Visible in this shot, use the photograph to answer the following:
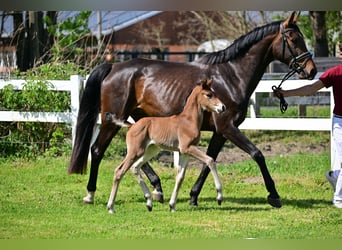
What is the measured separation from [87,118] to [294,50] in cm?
242

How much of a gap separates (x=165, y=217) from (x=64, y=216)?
1021mm

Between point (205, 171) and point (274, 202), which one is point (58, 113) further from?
point (274, 202)

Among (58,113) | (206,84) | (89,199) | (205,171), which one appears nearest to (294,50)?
(206,84)

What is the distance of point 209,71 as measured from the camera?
26.0ft

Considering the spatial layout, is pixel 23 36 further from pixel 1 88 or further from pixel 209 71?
pixel 209 71

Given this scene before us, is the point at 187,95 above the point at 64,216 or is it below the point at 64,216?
above

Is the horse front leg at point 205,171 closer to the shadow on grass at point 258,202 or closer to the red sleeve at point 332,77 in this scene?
the shadow on grass at point 258,202

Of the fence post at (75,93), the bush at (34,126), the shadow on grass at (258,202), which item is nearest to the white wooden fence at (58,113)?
the fence post at (75,93)

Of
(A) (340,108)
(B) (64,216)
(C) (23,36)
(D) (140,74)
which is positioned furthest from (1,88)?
(A) (340,108)

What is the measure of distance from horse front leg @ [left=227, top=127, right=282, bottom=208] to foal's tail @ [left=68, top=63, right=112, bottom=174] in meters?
1.64

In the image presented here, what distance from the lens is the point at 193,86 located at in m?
7.91

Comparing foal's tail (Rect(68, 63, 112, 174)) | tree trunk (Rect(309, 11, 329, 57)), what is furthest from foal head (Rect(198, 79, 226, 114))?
tree trunk (Rect(309, 11, 329, 57))

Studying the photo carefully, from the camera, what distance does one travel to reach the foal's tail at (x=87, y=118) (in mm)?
8117
